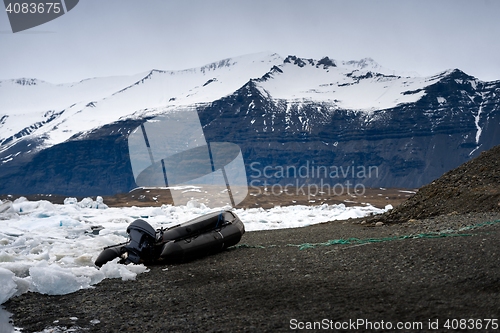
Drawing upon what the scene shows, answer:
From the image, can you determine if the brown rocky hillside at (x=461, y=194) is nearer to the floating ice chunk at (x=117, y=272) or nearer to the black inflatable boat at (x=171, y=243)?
the black inflatable boat at (x=171, y=243)

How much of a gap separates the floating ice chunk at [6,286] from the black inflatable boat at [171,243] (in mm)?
3003

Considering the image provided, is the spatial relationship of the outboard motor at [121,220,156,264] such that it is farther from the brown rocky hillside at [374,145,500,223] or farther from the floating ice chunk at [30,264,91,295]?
the brown rocky hillside at [374,145,500,223]

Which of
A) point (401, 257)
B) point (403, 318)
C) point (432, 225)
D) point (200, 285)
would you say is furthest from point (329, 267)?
point (432, 225)

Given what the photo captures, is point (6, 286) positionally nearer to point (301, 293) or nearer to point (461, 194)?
point (301, 293)

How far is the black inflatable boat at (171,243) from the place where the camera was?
9.80m

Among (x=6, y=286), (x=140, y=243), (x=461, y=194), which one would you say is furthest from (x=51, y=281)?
(x=461, y=194)

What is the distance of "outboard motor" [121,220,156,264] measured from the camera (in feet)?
32.1

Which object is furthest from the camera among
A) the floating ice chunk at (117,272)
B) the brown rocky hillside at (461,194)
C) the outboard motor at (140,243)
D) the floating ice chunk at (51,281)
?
the brown rocky hillside at (461,194)

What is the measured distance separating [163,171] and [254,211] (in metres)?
12.0

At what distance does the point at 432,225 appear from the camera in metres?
10.8

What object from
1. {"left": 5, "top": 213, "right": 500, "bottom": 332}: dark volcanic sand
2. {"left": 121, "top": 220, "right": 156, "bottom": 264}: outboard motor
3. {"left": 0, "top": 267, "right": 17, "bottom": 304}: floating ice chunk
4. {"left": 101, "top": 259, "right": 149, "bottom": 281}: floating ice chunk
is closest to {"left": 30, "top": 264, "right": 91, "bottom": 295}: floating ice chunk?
{"left": 5, "top": 213, "right": 500, "bottom": 332}: dark volcanic sand

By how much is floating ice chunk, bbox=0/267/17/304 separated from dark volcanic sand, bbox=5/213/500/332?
142 mm

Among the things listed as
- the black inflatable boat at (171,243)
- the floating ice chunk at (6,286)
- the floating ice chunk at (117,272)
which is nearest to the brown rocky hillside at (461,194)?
the black inflatable boat at (171,243)

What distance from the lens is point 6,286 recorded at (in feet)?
22.2
